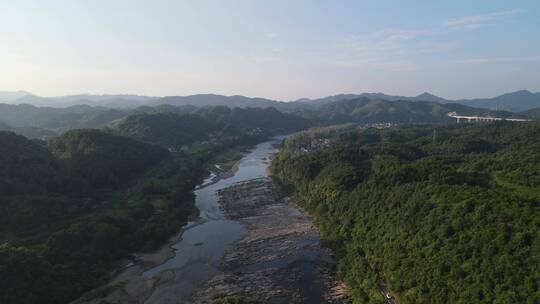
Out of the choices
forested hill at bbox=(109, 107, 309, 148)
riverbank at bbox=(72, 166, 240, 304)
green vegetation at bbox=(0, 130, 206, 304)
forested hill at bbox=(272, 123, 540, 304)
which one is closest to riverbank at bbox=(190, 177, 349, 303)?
forested hill at bbox=(272, 123, 540, 304)

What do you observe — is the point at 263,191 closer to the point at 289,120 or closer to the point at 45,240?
the point at 45,240

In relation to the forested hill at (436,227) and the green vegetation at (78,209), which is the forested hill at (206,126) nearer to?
the green vegetation at (78,209)

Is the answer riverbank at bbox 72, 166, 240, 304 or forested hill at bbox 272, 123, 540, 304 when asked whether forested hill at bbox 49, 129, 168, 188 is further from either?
forested hill at bbox 272, 123, 540, 304

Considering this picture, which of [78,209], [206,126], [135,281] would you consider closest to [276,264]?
[135,281]

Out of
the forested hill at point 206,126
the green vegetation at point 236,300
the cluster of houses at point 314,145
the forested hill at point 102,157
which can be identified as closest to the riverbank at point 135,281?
the green vegetation at point 236,300

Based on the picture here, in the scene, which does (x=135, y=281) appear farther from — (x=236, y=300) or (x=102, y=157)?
(x=102, y=157)

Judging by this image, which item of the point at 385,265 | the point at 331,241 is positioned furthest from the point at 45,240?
the point at 385,265

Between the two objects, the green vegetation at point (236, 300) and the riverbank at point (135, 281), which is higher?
the green vegetation at point (236, 300)
